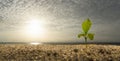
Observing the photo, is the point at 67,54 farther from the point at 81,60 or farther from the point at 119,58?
the point at 119,58

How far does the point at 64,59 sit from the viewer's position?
1948 cm

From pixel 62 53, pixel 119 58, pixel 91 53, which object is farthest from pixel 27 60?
pixel 119 58

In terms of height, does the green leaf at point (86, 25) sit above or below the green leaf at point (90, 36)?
above

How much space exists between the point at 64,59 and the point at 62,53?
2.29 meters

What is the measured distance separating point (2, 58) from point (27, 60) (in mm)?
2522

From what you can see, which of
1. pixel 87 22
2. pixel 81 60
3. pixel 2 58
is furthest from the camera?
pixel 87 22

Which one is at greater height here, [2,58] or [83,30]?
[83,30]

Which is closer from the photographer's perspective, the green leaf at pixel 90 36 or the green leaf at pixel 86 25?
the green leaf at pixel 90 36

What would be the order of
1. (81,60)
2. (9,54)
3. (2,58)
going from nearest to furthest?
(81,60) < (2,58) < (9,54)

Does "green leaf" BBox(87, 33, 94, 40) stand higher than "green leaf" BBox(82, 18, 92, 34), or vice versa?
"green leaf" BBox(82, 18, 92, 34)

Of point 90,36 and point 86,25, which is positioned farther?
point 86,25

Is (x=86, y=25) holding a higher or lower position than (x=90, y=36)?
higher

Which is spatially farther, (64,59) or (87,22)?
(87,22)

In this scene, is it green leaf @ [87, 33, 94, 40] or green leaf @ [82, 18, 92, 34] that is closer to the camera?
green leaf @ [87, 33, 94, 40]
